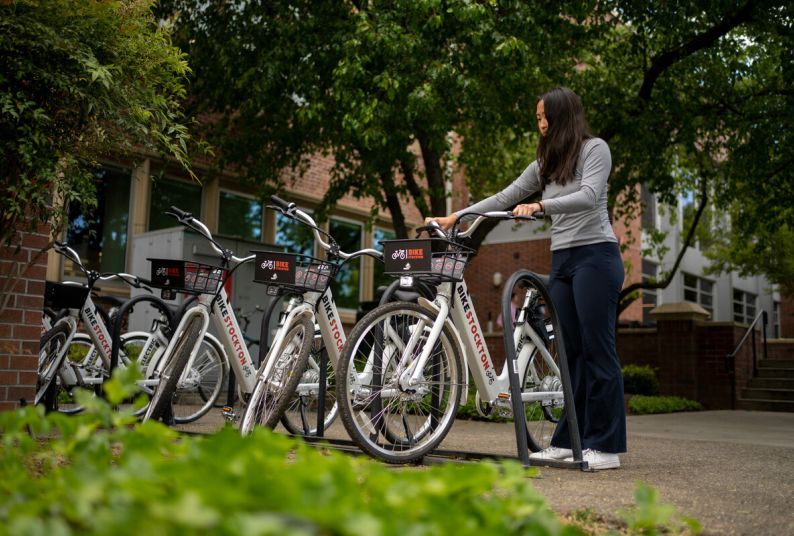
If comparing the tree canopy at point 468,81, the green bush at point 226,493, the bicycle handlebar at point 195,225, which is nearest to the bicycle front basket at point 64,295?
the bicycle handlebar at point 195,225

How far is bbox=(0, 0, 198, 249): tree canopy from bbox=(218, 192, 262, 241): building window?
9411 millimetres

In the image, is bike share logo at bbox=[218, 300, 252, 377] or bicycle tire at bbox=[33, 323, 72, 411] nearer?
bike share logo at bbox=[218, 300, 252, 377]

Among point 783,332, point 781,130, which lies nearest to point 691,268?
point 783,332

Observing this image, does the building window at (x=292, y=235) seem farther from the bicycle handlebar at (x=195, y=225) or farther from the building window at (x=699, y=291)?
the building window at (x=699, y=291)

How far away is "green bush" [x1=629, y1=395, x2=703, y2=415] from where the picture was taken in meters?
12.3

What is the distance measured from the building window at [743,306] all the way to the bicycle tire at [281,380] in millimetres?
30037

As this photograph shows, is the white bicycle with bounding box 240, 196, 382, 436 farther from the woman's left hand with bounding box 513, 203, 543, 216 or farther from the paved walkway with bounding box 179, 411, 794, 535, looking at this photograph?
the paved walkway with bounding box 179, 411, 794, 535

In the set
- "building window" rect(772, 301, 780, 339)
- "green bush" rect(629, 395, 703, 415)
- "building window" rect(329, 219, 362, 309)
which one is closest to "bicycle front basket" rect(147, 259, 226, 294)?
"green bush" rect(629, 395, 703, 415)

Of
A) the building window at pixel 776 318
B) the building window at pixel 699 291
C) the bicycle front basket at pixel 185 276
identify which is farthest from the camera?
the building window at pixel 776 318

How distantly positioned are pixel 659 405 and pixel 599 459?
8.84 metres

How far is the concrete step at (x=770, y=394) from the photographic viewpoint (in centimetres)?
1510

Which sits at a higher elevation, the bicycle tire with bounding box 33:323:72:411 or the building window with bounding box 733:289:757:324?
the building window with bounding box 733:289:757:324

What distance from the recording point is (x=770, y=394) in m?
15.2

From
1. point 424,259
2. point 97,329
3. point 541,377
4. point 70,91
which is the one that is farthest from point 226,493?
point 97,329
